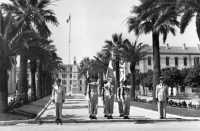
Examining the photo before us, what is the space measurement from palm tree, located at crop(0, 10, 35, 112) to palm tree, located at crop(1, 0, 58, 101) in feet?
31.1

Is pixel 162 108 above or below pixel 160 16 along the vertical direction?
below

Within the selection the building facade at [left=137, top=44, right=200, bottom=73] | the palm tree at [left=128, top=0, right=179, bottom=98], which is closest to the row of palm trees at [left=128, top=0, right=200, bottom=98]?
the palm tree at [left=128, top=0, right=179, bottom=98]

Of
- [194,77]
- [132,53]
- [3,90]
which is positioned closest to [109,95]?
[3,90]

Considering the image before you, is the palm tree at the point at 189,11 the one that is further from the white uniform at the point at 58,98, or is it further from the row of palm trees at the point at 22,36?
the white uniform at the point at 58,98

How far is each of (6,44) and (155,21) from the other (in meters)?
15.0

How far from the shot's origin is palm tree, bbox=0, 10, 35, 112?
19.7 meters

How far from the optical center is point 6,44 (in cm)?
1980

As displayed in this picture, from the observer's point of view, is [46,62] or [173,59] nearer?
[46,62]

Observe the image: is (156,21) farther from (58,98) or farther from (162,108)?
(58,98)

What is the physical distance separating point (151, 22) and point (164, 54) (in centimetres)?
7641

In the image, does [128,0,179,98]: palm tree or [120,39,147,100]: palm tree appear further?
[120,39,147,100]: palm tree

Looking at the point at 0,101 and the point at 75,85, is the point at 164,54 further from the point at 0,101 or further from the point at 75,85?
the point at 0,101

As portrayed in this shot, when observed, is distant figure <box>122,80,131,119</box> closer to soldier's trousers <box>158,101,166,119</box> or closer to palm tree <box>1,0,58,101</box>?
soldier's trousers <box>158,101,166,119</box>

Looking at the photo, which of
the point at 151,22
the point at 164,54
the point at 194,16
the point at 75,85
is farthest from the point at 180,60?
the point at 194,16
